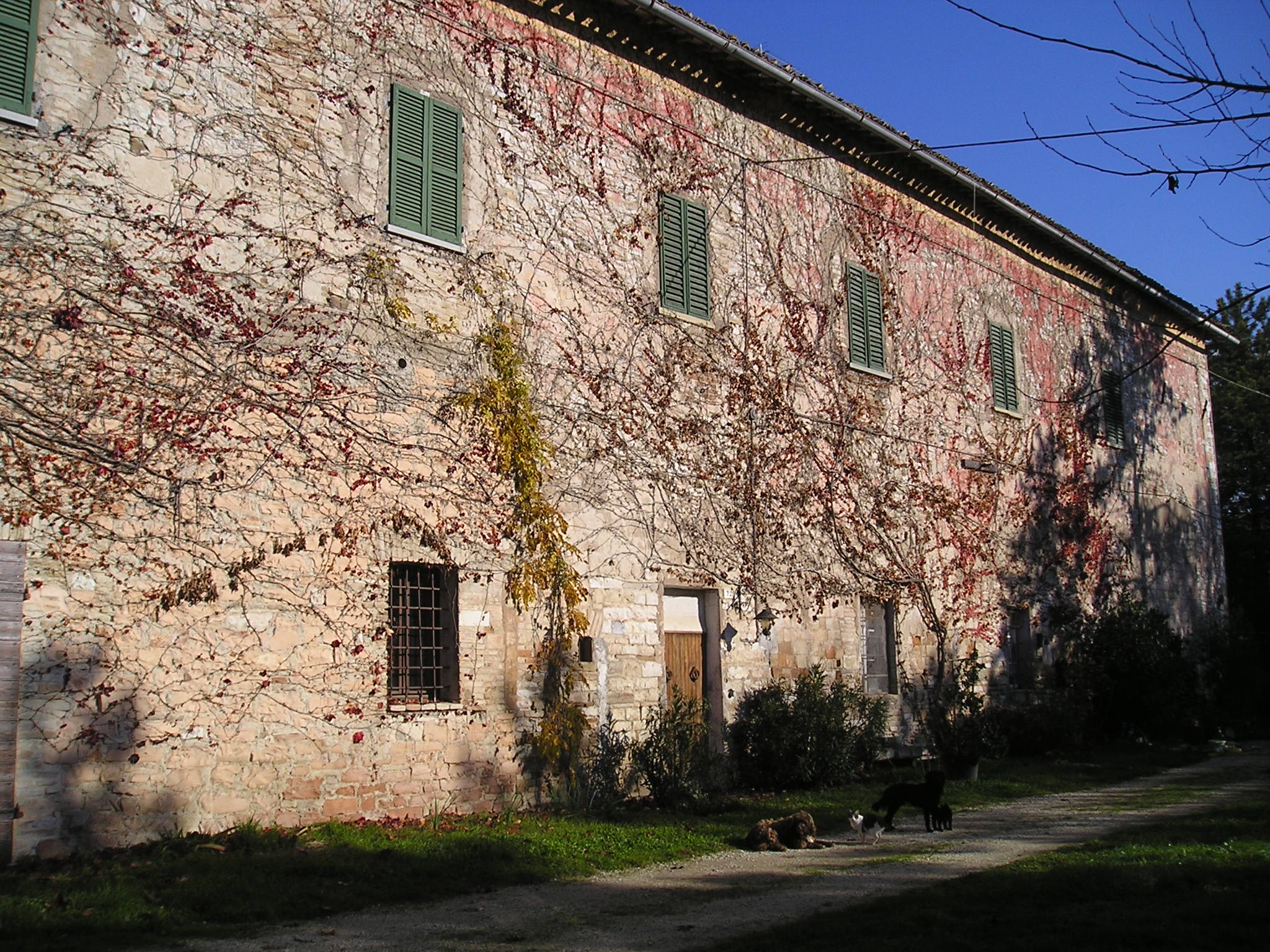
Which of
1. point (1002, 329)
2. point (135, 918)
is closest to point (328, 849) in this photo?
point (135, 918)

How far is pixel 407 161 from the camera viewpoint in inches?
432

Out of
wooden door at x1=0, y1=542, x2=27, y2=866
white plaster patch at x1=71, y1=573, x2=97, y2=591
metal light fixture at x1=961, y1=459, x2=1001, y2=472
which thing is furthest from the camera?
metal light fixture at x1=961, y1=459, x2=1001, y2=472

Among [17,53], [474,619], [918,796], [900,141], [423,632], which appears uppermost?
[900,141]

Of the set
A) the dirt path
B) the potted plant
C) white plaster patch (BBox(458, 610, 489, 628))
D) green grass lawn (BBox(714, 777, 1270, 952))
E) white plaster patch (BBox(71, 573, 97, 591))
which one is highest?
white plaster patch (BBox(71, 573, 97, 591))

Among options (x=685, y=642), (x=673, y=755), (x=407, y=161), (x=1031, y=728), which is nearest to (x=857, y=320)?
(x=685, y=642)

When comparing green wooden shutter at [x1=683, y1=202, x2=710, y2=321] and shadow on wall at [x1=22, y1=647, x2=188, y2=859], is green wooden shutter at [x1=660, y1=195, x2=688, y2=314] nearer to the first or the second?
green wooden shutter at [x1=683, y1=202, x2=710, y2=321]

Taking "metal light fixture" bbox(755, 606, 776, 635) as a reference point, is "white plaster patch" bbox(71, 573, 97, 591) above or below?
above

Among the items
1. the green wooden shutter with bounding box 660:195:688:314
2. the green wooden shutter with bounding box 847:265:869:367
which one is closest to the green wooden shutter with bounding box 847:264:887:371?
the green wooden shutter with bounding box 847:265:869:367

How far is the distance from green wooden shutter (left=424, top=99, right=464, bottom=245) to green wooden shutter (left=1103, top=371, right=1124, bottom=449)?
15.8 meters

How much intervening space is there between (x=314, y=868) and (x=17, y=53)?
6.60 meters

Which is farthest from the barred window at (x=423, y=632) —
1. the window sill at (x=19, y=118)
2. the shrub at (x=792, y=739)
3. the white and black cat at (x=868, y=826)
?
the window sill at (x=19, y=118)

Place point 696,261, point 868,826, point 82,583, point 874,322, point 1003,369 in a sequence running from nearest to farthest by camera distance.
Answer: point 82,583 → point 868,826 → point 696,261 → point 874,322 → point 1003,369

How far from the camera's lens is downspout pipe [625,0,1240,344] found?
13.3 metres

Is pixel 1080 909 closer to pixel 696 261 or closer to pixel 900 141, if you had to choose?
pixel 696 261
